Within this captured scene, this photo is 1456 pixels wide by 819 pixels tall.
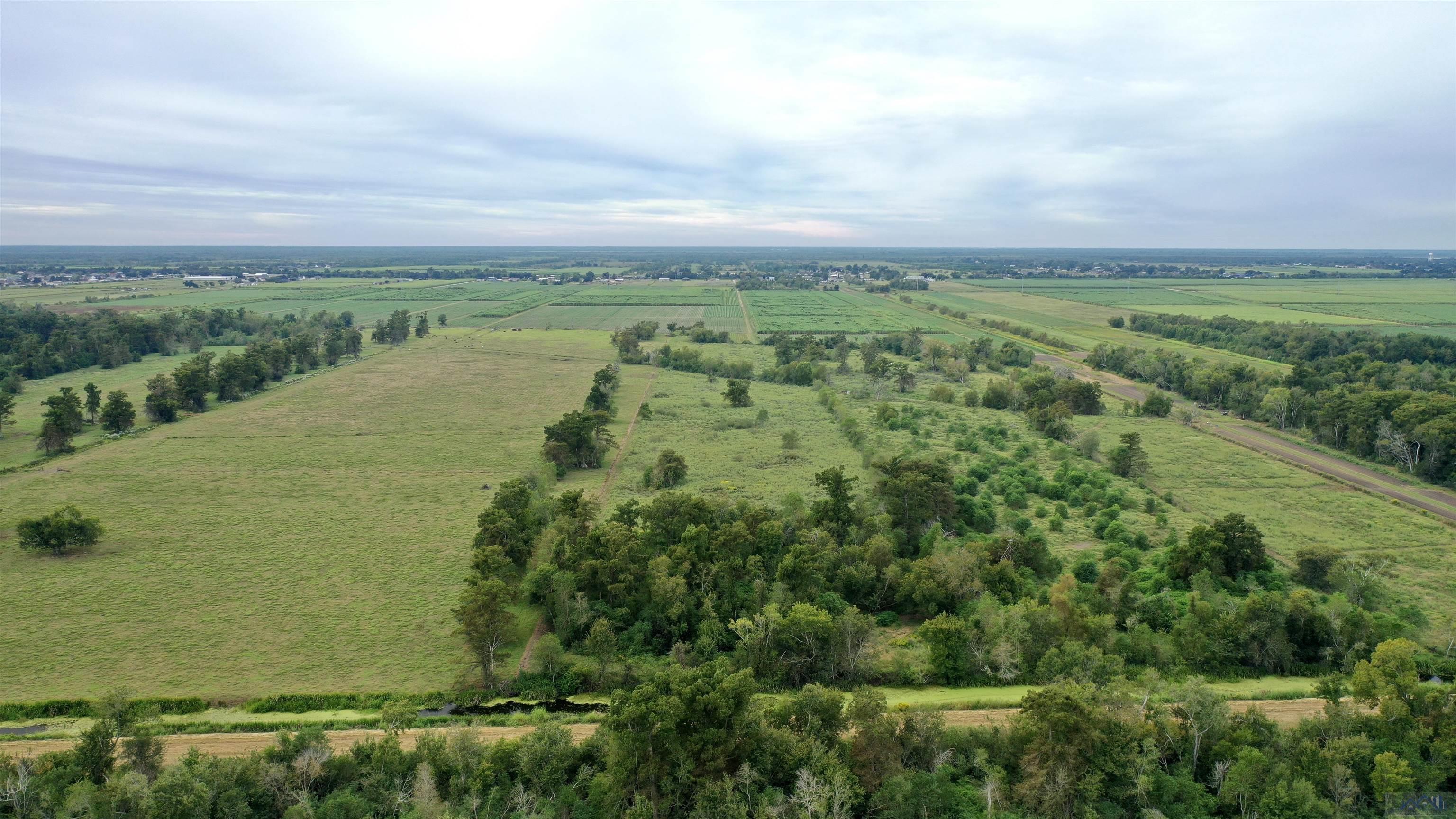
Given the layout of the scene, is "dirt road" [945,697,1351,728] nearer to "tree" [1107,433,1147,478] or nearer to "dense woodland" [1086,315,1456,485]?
"tree" [1107,433,1147,478]

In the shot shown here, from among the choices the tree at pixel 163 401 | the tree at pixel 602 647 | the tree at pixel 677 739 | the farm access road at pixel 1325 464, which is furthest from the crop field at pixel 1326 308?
the tree at pixel 163 401

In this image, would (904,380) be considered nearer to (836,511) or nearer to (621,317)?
(836,511)

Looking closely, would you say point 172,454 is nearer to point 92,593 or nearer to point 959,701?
point 92,593

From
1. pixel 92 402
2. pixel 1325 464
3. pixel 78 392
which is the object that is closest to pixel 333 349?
pixel 78 392

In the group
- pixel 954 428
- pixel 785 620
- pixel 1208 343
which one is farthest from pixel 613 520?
pixel 1208 343

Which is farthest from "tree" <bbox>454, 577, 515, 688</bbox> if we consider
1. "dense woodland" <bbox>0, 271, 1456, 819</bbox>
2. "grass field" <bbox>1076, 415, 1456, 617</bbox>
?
"grass field" <bbox>1076, 415, 1456, 617</bbox>
